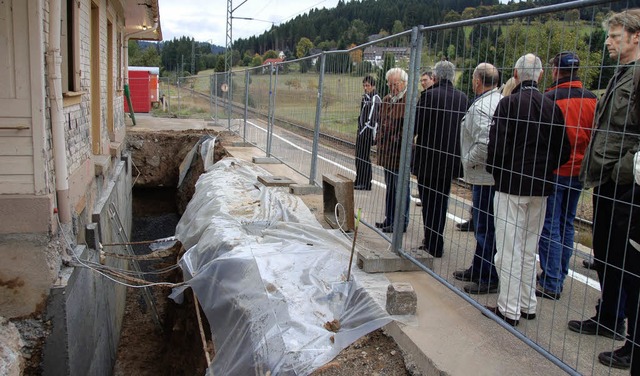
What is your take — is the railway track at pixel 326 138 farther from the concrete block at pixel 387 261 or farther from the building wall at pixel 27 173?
the building wall at pixel 27 173

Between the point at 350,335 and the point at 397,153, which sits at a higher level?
the point at 397,153

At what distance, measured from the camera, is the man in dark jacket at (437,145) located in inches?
155

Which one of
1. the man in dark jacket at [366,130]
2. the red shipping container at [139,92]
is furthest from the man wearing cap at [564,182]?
the red shipping container at [139,92]

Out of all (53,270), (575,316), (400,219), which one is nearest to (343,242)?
(400,219)

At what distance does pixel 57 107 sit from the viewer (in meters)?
4.36

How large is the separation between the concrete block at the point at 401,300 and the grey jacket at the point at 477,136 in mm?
1142

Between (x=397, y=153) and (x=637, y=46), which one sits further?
(x=397, y=153)

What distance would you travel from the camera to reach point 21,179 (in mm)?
4199

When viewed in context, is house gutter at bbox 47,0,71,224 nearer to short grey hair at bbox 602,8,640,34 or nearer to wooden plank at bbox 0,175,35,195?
wooden plank at bbox 0,175,35,195

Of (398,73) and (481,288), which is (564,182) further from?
(398,73)

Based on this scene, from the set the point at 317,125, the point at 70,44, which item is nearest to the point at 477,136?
the point at 317,125

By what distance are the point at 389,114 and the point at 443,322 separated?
203 centimetres

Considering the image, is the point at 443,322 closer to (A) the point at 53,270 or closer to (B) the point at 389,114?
(B) the point at 389,114

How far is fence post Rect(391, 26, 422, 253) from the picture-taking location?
13.1 ft
